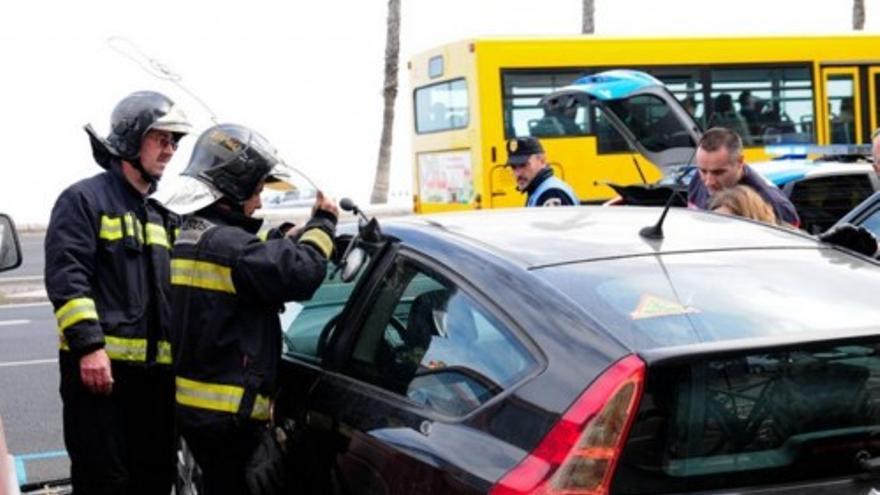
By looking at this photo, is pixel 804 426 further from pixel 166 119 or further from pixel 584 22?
pixel 584 22

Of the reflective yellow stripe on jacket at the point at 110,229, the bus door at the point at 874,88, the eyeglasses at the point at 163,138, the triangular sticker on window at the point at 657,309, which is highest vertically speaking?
the bus door at the point at 874,88

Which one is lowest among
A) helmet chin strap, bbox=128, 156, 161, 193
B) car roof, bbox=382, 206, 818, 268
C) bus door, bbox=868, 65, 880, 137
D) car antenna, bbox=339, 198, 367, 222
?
car roof, bbox=382, 206, 818, 268

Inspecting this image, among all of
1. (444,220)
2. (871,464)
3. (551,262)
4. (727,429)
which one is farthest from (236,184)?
(871,464)

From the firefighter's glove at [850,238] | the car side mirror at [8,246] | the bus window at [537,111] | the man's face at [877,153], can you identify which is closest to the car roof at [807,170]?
the man's face at [877,153]

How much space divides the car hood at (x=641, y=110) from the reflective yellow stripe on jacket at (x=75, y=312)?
813cm

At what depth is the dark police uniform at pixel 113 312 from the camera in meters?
3.83

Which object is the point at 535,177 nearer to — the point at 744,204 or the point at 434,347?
the point at 744,204

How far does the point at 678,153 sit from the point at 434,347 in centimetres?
1074

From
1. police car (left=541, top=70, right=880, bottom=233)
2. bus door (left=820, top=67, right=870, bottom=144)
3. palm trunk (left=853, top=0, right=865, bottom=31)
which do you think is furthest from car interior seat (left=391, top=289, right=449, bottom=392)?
palm trunk (left=853, top=0, right=865, bottom=31)

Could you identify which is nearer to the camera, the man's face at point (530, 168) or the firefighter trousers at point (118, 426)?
the firefighter trousers at point (118, 426)

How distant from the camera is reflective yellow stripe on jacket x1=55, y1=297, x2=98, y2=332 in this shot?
3713 millimetres

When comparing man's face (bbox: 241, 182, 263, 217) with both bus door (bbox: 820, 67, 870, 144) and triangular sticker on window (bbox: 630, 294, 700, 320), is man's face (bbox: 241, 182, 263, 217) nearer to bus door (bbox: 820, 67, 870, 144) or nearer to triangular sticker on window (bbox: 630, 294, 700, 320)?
triangular sticker on window (bbox: 630, 294, 700, 320)

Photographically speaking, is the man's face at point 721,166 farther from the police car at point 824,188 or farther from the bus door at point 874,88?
the bus door at point 874,88

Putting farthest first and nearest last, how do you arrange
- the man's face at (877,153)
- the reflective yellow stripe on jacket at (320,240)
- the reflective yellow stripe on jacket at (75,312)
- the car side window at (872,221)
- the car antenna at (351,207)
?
the man's face at (877,153) → the car side window at (872,221) → the reflective yellow stripe on jacket at (75,312) → the car antenna at (351,207) → the reflective yellow stripe on jacket at (320,240)
